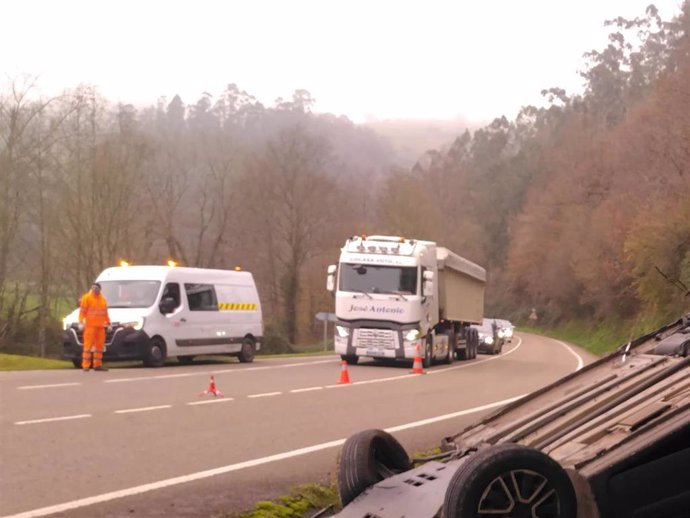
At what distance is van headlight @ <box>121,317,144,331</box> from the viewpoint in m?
20.5

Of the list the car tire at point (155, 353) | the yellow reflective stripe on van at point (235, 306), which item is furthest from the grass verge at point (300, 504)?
the yellow reflective stripe on van at point (235, 306)

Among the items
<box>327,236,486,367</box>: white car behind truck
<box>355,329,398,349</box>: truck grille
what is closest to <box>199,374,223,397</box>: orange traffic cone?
<box>327,236,486,367</box>: white car behind truck

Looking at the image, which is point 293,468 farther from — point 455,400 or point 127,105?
point 127,105

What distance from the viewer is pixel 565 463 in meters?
4.59

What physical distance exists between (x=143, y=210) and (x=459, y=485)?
47.8 m

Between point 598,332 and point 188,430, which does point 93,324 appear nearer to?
point 188,430

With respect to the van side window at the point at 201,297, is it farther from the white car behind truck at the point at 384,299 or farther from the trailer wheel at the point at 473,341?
the trailer wheel at the point at 473,341

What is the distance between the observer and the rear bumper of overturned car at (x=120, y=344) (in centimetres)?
2033

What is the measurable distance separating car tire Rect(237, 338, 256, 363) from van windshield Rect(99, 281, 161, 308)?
11.8 feet

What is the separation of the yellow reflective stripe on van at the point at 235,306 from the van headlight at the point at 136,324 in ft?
9.34

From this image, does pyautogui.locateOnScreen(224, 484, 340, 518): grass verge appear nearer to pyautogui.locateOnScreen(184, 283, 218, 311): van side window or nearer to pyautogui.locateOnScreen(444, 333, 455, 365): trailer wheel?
pyautogui.locateOnScreen(184, 283, 218, 311): van side window

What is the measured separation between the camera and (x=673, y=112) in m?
42.2

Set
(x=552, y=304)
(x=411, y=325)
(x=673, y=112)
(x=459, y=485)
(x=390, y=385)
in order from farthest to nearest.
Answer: (x=552, y=304)
(x=673, y=112)
(x=411, y=325)
(x=390, y=385)
(x=459, y=485)

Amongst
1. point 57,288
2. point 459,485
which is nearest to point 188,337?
point 459,485
